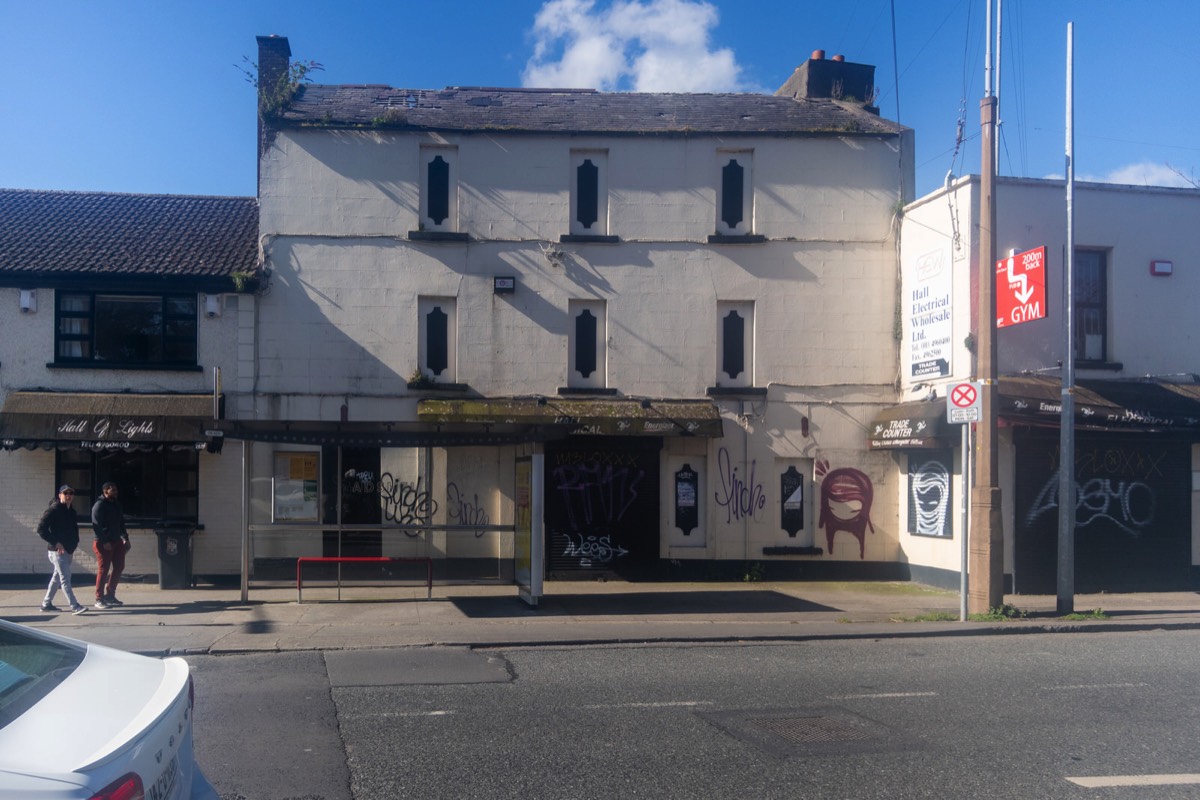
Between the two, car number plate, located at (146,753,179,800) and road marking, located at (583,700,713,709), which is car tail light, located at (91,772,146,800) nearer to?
car number plate, located at (146,753,179,800)

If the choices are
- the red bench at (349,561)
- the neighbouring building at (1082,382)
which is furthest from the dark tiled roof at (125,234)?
the neighbouring building at (1082,382)

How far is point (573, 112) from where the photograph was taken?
62.4 ft

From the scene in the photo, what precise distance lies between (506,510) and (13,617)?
721 centimetres

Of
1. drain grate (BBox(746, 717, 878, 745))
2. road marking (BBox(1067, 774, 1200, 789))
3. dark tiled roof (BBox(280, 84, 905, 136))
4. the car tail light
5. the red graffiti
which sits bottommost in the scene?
drain grate (BBox(746, 717, 878, 745))

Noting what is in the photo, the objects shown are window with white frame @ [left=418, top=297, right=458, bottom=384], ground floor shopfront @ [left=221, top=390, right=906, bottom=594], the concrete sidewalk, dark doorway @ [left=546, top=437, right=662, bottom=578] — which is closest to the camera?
the concrete sidewalk

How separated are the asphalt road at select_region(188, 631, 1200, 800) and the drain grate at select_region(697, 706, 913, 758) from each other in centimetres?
3

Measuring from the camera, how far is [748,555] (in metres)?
18.1

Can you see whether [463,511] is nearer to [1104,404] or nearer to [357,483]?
[357,483]

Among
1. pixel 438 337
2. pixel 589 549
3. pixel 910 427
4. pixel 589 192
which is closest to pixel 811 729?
pixel 910 427

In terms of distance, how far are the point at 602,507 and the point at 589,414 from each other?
1.72 m

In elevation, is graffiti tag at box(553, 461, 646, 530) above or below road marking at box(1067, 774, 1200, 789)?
above

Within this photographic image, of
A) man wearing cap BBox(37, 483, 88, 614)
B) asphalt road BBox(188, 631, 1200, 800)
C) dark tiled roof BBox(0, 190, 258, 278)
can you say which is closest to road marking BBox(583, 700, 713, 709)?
asphalt road BBox(188, 631, 1200, 800)

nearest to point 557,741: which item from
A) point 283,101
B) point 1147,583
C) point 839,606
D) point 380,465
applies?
point 839,606

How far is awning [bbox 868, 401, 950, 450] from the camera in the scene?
1606 centimetres
